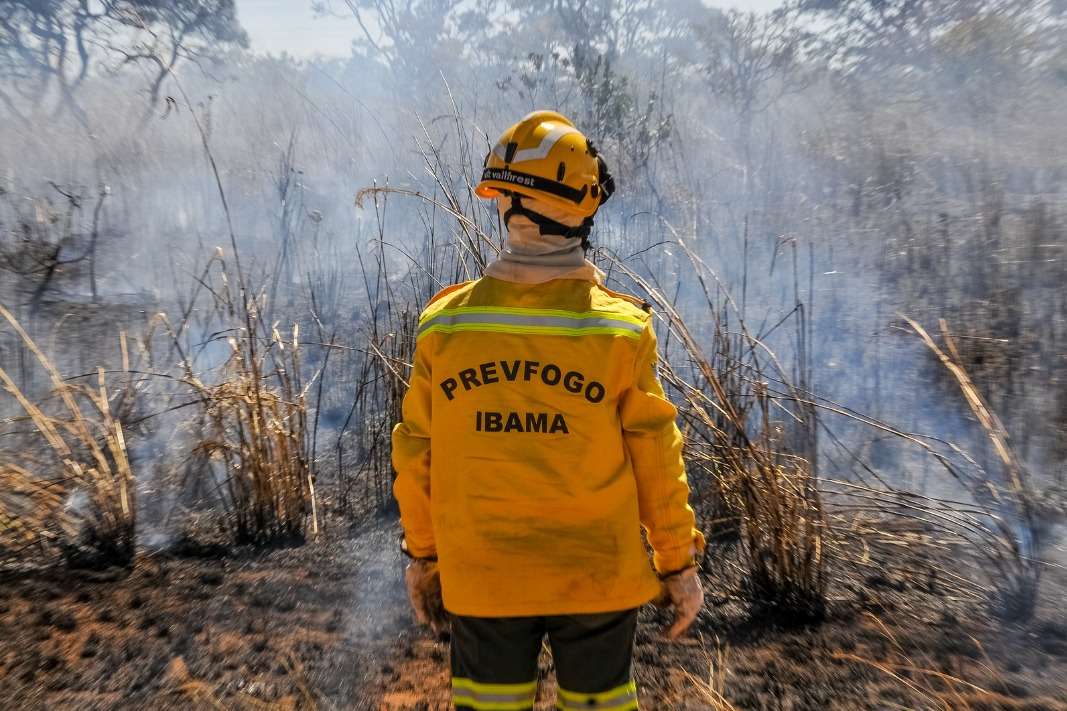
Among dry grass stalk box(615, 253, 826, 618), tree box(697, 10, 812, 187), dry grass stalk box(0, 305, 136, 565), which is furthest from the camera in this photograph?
tree box(697, 10, 812, 187)

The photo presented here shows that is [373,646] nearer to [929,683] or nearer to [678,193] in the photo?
[929,683]

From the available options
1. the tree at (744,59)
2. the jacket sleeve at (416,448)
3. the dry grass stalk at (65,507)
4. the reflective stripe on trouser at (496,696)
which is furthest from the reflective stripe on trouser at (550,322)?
the tree at (744,59)

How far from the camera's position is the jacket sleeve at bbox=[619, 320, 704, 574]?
136 centimetres

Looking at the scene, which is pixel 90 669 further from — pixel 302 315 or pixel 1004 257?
pixel 1004 257

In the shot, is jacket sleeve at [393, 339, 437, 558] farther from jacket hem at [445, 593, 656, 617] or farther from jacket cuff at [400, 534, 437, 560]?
jacket hem at [445, 593, 656, 617]

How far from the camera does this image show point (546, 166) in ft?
4.40

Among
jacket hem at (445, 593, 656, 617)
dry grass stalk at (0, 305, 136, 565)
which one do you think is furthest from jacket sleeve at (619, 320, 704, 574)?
dry grass stalk at (0, 305, 136, 565)

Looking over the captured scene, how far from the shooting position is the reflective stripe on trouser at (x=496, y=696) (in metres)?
1.42

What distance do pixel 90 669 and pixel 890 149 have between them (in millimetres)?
9060

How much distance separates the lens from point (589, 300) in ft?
4.39

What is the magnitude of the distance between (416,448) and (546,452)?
27cm

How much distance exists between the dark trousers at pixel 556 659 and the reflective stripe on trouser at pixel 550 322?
50cm

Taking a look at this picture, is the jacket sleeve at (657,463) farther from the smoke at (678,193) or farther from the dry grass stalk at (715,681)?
the smoke at (678,193)

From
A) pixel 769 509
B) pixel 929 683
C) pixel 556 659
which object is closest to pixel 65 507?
pixel 556 659
